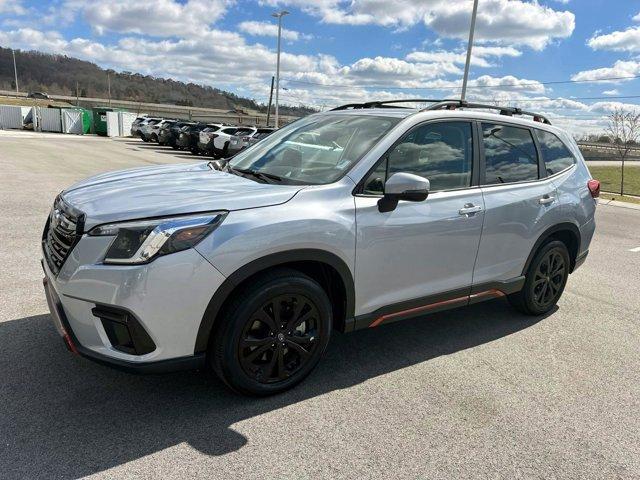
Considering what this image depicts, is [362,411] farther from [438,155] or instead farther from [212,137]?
[212,137]

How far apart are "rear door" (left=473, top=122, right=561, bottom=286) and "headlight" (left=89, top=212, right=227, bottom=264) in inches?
89.1

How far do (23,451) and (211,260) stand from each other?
4.28ft

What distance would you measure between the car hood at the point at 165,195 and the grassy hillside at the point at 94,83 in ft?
443

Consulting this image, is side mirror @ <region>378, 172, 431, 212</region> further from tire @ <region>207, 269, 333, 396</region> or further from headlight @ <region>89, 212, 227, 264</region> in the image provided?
headlight @ <region>89, 212, 227, 264</region>

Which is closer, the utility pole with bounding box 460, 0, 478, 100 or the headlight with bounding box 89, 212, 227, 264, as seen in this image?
the headlight with bounding box 89, 212, 227, 264

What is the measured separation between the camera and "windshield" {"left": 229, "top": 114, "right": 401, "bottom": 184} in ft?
11.1

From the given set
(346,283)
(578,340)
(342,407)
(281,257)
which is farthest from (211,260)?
(578,340)

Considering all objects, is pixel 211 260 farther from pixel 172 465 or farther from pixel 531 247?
pixel 531 247

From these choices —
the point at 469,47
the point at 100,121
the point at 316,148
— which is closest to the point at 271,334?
the point at 316,148

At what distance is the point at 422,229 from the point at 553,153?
6.57ft

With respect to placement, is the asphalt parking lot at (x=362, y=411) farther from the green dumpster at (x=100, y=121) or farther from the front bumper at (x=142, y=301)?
the green dumpster at (x=100, y=121)

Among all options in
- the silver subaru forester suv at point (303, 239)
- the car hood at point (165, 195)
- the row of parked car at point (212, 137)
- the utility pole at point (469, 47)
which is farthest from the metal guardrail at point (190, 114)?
the car hood at point (165, 195)

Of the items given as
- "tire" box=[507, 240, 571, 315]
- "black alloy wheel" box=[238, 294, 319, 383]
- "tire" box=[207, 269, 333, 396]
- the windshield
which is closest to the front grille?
"tire" box=[207, 269, 333, 396]

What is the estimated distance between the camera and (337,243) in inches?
120
